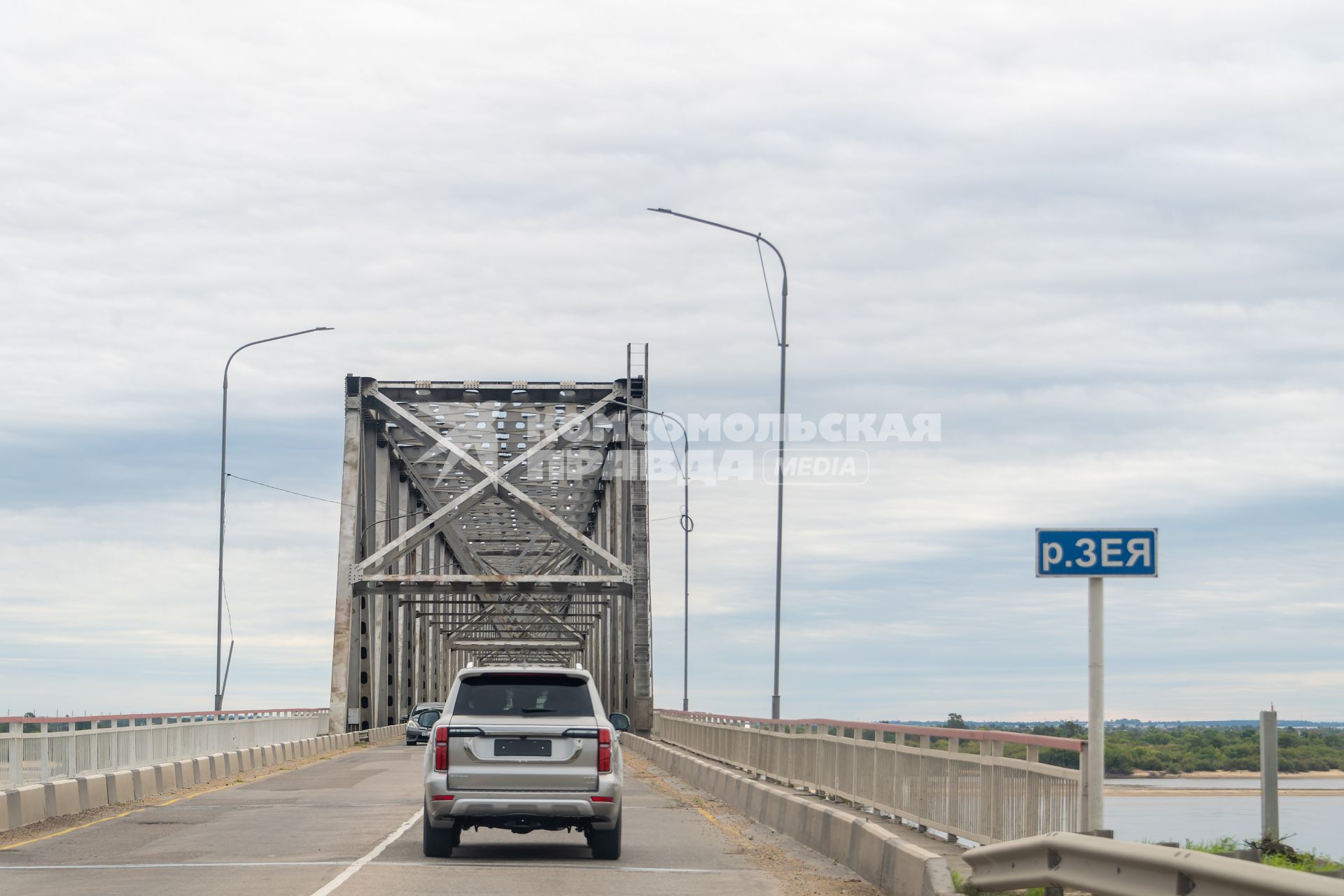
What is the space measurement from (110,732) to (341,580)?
112 ft

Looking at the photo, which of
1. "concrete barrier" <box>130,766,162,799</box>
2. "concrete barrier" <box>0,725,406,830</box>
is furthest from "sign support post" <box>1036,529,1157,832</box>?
"concrete barrier" <box>130,766,162,799</box>

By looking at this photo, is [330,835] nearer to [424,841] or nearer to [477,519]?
[424,841]

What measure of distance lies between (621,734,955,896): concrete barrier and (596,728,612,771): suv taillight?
2.30m

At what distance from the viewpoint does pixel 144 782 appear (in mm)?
25344

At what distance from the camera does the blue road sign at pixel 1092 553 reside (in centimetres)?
1142

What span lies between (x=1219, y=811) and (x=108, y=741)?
16.0m

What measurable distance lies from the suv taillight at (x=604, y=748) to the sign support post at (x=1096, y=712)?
5365 mm

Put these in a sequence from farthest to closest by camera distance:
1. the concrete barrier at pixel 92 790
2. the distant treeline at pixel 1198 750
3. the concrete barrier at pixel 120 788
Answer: the concrete barrier at pixel 120 788 → the concrete barrier at pixel 92 790 → the distant treeline at pixel 1198 750

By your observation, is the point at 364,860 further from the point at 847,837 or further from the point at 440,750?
the point at 847,837

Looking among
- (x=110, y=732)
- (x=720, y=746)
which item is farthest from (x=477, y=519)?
(x=110, y=732)

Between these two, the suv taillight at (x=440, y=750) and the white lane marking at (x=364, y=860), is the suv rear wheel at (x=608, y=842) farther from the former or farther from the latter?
the white lane marking at (x=364, y=860)

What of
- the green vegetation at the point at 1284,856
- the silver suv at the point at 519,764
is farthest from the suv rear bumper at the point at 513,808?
the green vegetation at the point at 1284,856

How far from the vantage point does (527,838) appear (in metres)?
18.5

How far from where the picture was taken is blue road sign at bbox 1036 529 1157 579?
37.5 feet
